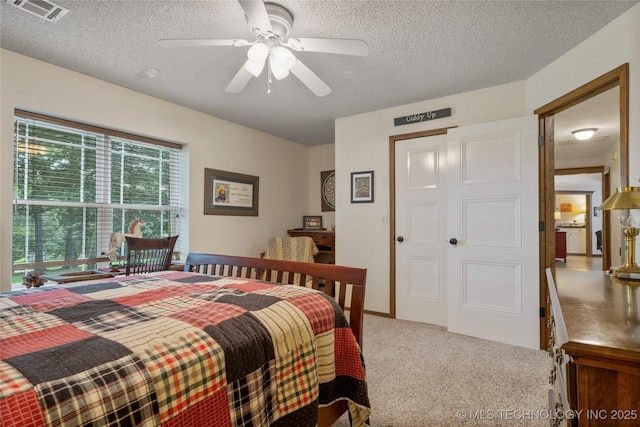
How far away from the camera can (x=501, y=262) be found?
2.83 meters

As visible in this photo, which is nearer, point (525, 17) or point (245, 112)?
point (525, 17)

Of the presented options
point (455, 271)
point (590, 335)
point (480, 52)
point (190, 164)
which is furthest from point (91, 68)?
point (455, 271)

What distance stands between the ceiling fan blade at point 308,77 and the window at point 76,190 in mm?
2023

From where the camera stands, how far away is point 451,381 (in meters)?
2.11

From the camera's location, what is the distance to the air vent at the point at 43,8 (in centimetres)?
179

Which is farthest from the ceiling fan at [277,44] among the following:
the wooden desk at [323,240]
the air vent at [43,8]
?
the wooden desk at [323,240]

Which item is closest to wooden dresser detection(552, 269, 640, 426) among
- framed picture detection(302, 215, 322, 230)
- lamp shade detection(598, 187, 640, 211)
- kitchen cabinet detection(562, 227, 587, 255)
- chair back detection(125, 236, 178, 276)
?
lamp shade detection(598, 187, 640, 211)

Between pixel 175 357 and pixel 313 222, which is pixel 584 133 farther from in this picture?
pixel 175 357

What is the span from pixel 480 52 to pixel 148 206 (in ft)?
10.9

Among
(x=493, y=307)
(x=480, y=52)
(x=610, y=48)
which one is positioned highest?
(x=480, y=52)

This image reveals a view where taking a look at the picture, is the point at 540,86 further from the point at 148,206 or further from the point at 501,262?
the point at 148,206

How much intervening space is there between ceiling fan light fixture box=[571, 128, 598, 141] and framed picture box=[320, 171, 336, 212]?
3.36m

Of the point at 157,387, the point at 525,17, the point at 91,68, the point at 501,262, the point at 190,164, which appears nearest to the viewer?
the point at 157,387

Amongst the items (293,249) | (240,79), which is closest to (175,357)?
(240,79)
